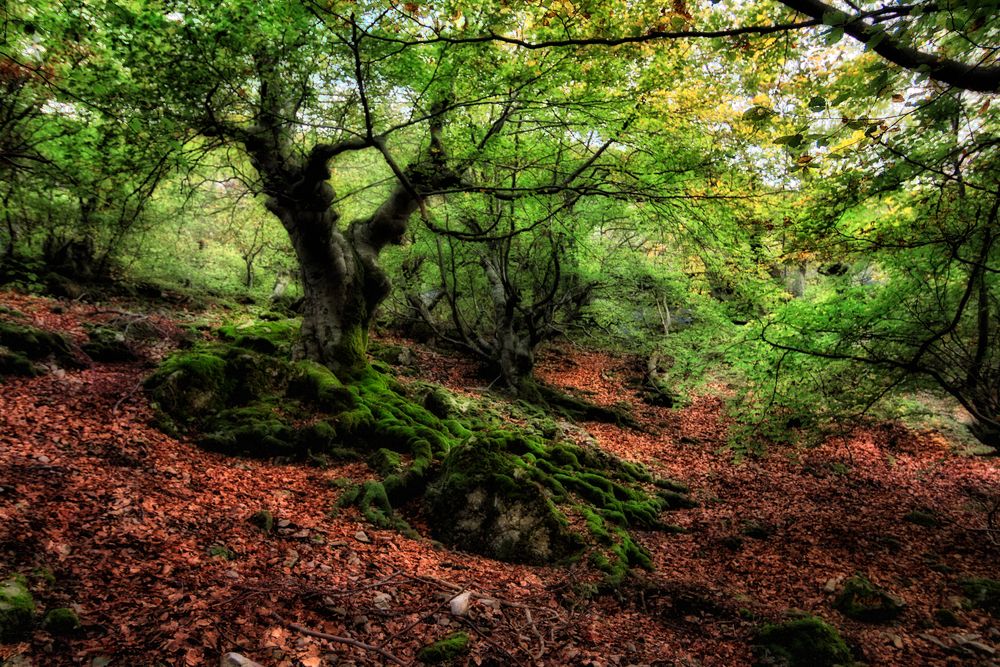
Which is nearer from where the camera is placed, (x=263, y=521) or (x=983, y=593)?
(x=263, y=521)

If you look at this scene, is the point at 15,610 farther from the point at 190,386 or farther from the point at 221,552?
the point at 190,386

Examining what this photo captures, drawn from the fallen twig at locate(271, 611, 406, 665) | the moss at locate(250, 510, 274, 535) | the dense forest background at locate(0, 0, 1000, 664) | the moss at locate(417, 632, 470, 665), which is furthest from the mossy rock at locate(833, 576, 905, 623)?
the moss at locate(250, 510, 274, 535)

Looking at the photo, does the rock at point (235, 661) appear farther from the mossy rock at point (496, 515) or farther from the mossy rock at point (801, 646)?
the mossy rock at point (801, 646)

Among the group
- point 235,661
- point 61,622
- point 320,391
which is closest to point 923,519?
point 235,661

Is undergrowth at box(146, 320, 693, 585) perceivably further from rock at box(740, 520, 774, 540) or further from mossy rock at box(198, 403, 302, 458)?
rock at box(740, 520, 774, 540)

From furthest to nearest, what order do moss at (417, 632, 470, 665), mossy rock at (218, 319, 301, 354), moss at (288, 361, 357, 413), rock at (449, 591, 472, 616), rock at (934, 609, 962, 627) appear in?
mossy rock at (218, 319, 301, 354) → moss at (288, 361, 357, 413) → rock at (934, 609, 962, 627) → rock at (449, 591, 472, 616) → moss at (417, 632, 470, 665)

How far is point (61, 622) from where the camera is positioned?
2875 millimetres

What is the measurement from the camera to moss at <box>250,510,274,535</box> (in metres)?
4.88

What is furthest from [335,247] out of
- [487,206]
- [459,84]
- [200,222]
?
[200,222]

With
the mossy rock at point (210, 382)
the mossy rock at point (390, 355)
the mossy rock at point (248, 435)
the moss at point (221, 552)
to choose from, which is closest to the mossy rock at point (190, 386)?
the mossy rock at point (210, 382)

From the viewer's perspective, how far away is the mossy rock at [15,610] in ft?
8.87

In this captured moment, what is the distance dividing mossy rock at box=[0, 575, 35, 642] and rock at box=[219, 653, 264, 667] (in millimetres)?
1092

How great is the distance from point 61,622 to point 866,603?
712 centimetres

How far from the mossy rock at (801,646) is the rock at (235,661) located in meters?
4.03
